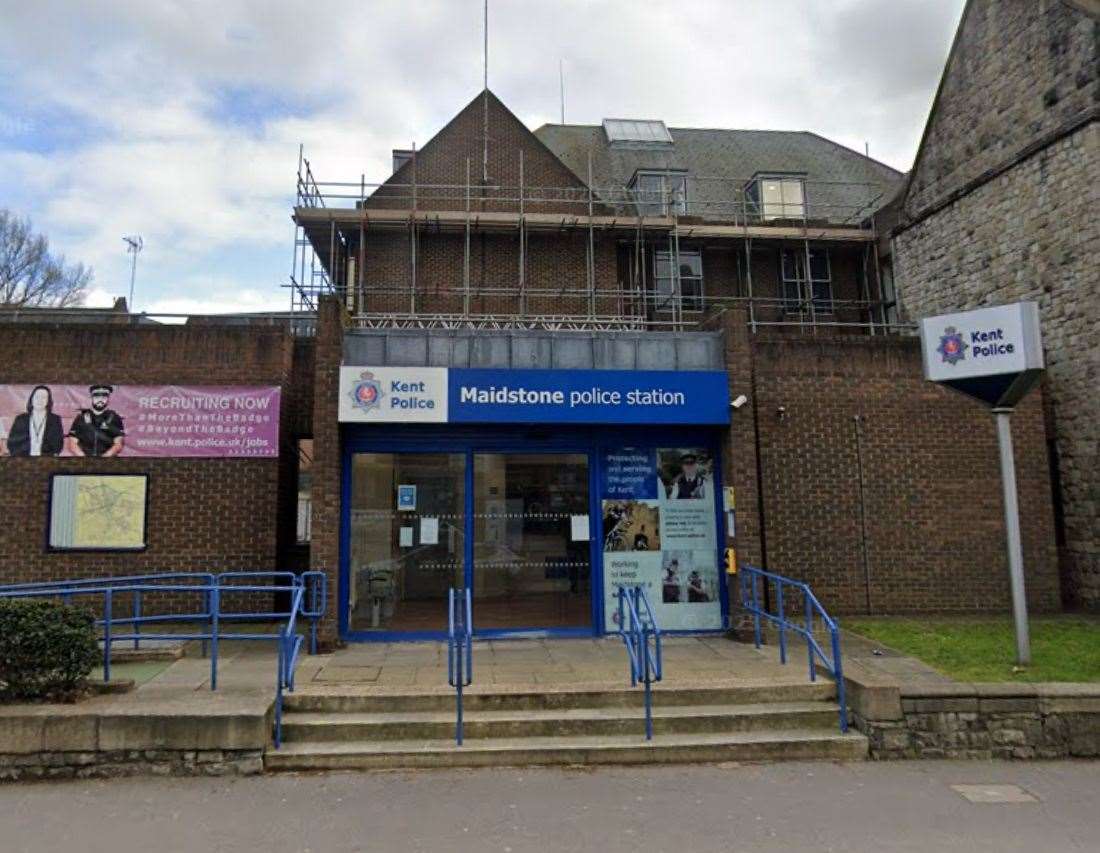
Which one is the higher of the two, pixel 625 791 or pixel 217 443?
pixel 217 443

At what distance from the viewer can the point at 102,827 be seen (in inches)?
199

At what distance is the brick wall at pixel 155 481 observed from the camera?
10.2 m

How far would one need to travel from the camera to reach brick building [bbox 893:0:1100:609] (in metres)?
12.0

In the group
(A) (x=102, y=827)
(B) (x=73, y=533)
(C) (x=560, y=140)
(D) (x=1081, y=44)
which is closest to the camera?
(A) (x=102, y=827)

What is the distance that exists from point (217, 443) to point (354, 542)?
2.67 meters

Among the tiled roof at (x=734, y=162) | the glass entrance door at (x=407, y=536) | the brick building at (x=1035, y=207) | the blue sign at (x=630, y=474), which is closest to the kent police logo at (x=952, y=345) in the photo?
the blue sign at (x=630, y=474)

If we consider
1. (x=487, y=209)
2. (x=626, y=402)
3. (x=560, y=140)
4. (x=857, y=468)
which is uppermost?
(x=560, y=140)

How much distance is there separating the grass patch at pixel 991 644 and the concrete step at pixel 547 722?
6.20 feet

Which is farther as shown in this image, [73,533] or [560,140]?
[560,140]

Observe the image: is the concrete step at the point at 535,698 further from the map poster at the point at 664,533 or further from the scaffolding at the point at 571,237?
the scaffolding at the point at 571,237

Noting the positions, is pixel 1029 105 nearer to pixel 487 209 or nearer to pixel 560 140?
pixel 487 209

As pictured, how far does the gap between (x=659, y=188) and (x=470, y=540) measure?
15.9 metres

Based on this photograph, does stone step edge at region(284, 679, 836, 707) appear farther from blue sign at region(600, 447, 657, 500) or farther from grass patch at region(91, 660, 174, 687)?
blue sign at region(600, 447, 657, 500)

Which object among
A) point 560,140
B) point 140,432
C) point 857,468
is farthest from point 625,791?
point 560,140
